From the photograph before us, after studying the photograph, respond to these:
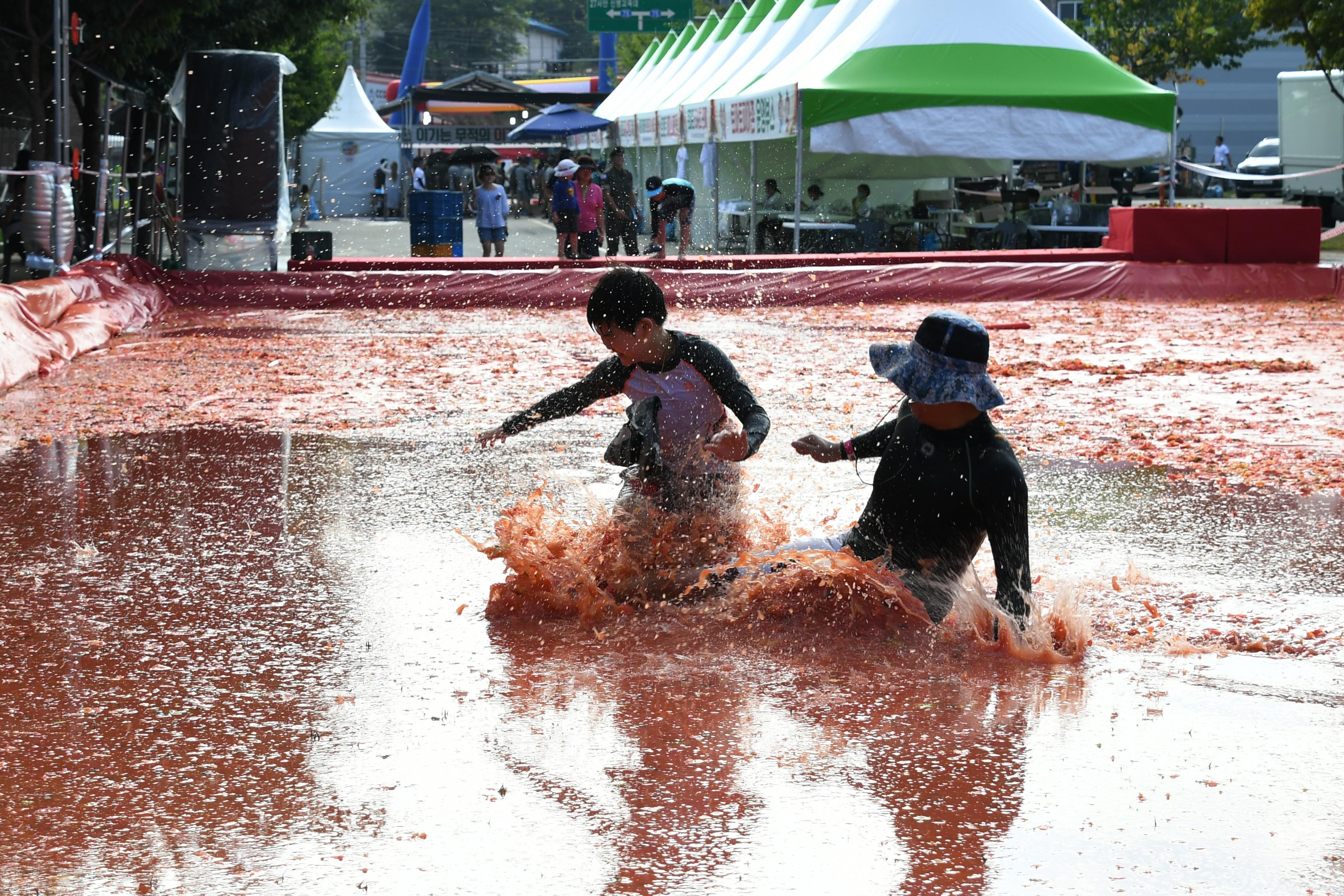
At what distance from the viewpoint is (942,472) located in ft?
14.9

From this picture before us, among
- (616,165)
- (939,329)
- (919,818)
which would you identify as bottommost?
(919,818)

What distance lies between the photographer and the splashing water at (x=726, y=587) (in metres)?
4.85

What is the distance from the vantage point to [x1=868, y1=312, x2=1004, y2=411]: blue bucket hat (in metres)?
4.36

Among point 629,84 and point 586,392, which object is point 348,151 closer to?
point 629,84

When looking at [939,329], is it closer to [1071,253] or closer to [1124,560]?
[1124,560]

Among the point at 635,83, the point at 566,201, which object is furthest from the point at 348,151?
the point at 566,201

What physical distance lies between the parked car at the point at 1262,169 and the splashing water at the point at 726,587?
136 feet

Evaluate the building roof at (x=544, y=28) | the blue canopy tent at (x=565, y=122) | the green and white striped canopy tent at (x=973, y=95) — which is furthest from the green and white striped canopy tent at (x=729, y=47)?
the building roof at (x=544, y=28)

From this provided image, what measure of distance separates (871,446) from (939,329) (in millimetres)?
564

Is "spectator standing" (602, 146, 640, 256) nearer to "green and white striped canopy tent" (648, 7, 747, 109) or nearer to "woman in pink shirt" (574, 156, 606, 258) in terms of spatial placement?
"woman in pink shirt" (574, 156, 606, 258)

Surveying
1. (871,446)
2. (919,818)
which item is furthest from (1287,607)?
(919,818)

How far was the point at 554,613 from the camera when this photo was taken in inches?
212

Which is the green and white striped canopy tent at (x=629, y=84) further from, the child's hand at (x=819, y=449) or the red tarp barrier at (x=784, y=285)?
the child's hand at (x=819, y=449)

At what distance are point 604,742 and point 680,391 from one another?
1495 mm
